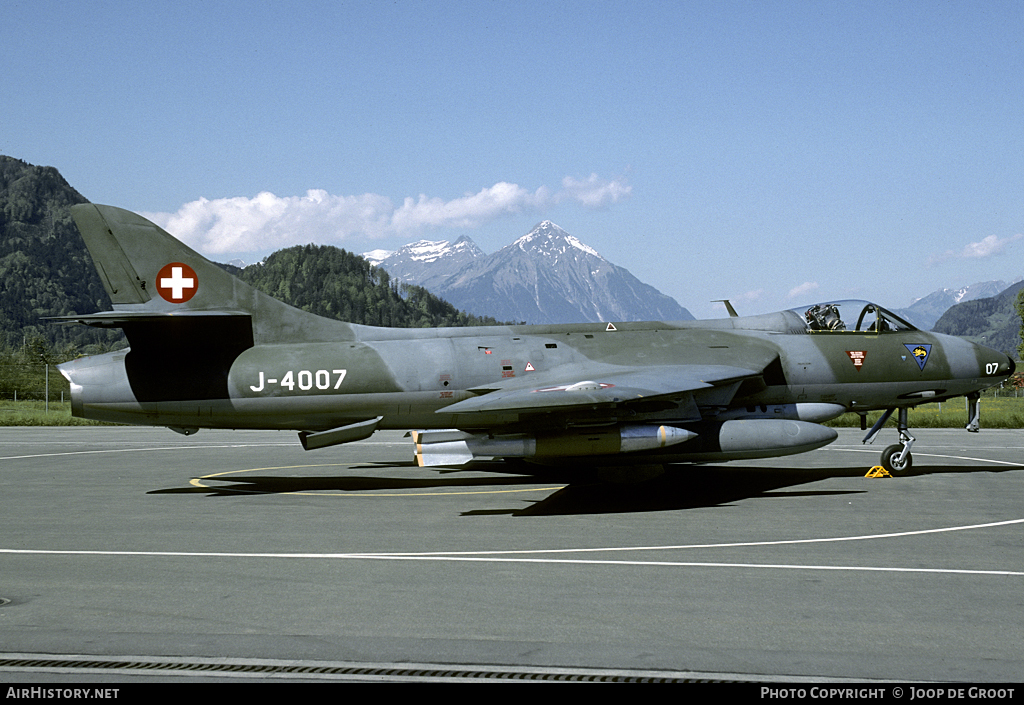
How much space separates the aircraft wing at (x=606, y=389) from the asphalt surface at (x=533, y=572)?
171 cm

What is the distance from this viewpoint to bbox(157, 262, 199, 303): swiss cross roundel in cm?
1504

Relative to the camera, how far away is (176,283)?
1509cm

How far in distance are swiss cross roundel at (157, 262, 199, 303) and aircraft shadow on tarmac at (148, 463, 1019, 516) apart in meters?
3.75

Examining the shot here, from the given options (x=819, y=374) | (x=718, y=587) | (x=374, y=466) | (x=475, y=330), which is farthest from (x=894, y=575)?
(x=374, y=466)

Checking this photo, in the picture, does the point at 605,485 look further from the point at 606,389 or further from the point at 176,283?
the point at 176,283

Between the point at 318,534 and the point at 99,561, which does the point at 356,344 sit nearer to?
the point at 318,534

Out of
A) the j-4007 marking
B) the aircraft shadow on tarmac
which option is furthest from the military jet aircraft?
the aircraft shadow on tarmac

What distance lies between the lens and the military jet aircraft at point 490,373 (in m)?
13.8

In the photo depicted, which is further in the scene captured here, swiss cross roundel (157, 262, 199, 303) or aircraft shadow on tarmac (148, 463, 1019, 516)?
swiss cross roundel (157, 262, 199, 303)

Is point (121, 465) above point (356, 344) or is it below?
below

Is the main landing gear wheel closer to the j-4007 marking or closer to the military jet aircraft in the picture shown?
the military jet aircraft

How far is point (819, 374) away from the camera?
1623 centimetres

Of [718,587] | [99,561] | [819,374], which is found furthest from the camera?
[819,374]
